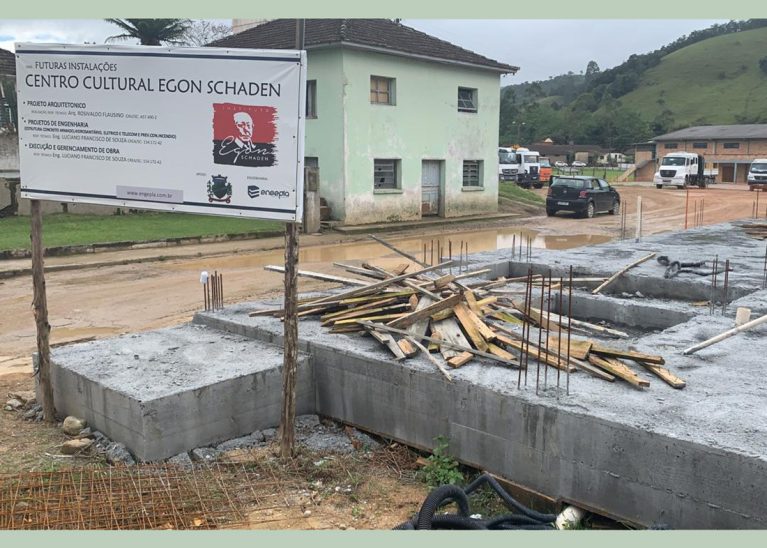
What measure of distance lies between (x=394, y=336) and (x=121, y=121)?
127 inches

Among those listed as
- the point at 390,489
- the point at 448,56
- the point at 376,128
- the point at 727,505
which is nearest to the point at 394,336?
the point at 390,489

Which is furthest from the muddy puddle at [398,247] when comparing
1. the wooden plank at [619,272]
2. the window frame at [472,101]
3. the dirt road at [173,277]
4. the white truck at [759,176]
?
the white truck at [759,176]

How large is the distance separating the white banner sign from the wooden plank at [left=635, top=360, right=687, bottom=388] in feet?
10.8

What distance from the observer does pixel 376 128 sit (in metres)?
25.5

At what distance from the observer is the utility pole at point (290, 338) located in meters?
5.61

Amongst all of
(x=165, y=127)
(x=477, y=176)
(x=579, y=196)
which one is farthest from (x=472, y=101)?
(x=165, y=127)

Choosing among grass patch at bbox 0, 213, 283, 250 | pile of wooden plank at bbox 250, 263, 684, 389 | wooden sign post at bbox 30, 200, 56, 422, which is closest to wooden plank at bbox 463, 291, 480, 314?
pile of wooden plank at bbox 250, 263, 684, 389

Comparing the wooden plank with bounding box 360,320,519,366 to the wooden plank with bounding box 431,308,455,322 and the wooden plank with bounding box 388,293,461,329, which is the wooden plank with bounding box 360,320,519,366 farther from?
the wooden plank with bounding box 431,308,455,322

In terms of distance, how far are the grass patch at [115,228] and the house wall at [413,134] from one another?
13.5 ft

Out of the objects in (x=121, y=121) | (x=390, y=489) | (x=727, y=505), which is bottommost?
(x=390, y=489)

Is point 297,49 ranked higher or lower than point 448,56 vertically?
lower

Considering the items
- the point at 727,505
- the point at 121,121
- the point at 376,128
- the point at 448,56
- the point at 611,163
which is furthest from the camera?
the point at 611,163

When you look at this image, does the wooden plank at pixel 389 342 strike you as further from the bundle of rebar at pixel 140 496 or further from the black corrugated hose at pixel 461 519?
the black corrugated hose at pixel 461 519

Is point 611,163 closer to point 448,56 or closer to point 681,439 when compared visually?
point 448,56
